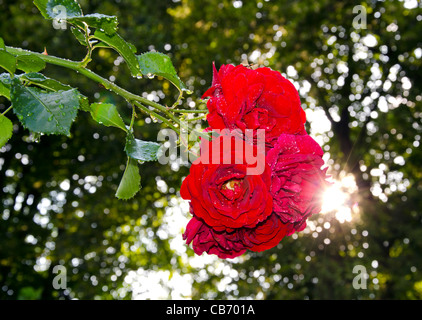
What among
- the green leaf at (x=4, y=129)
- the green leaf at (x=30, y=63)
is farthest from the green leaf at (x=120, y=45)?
the green leaf at (x=4, y=129)

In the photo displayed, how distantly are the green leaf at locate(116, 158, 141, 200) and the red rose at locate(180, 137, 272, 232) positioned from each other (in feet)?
0.68

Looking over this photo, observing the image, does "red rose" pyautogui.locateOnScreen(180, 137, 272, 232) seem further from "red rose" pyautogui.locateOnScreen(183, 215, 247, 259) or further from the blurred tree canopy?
the blurred tree canopy

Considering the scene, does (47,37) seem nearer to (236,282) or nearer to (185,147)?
(236,282)

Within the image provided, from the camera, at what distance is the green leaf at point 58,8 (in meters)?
0.85

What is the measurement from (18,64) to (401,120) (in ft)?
Answer: 24.7

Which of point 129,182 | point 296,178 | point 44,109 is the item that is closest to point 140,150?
point 129,182

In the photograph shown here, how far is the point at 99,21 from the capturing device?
837mm

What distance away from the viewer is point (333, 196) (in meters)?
0.85

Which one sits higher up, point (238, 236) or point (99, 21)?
point (99, 21)

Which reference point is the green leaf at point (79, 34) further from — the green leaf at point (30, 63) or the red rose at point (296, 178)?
the red rose at point (296, 178)

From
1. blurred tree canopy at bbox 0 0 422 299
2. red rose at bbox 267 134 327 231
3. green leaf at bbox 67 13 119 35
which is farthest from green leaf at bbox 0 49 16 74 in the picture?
blurred tree canopy at bbox 0 0 422 299

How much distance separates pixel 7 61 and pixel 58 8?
0.16 metres

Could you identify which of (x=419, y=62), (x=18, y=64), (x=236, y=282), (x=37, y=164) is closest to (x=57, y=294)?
(x=37, y=164)

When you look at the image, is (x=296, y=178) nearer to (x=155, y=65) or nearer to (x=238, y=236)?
(x=238, y=236)
